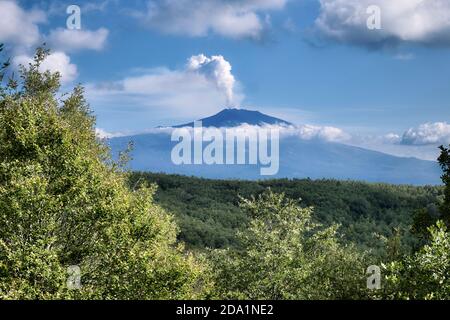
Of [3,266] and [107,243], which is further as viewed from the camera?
[107,243]

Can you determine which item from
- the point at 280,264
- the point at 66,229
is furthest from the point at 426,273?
the point at 66,229

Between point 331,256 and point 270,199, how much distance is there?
6.88 metres

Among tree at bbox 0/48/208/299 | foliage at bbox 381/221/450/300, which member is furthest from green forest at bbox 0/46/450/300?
foliage at bbox 381/221/450/300

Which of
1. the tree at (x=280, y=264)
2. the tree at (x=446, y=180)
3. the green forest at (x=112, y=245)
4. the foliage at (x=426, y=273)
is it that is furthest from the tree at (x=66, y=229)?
the tree at (x=446, y=180)

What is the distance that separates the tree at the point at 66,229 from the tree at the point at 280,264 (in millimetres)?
3381

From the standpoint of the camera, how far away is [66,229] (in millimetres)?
36031

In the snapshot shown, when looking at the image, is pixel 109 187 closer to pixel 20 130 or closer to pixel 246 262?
pixel 20 130

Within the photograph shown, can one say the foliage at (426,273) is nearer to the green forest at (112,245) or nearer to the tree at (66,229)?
the green forest at (112,245)

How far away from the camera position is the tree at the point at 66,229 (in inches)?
1182

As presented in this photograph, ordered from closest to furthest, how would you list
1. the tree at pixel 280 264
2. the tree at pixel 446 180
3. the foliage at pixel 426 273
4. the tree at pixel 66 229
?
1. the foliage at pixel 426 273
2. the tree at pixel 66 229
3. the tree at pixel 280 264
4. the tree at pixel 446 180
